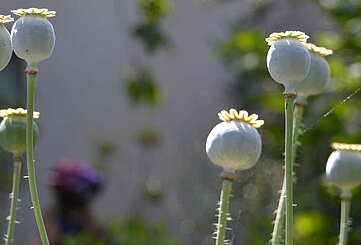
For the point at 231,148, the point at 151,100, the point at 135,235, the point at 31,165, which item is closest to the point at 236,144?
the point at 231,148

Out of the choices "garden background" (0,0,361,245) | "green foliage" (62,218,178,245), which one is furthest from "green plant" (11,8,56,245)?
"garden background" (0,0,361,245)

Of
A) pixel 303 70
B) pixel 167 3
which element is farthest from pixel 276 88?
pixel 303 70

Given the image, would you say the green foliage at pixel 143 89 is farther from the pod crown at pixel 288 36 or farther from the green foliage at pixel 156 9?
the pod crown at pixel 288 36

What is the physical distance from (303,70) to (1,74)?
3.96 m

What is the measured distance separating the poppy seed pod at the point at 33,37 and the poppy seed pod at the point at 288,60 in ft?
0.56

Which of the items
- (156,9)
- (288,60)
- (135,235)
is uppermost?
(156,9)

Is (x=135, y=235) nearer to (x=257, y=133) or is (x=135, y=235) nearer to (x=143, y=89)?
(x=143, y=89)

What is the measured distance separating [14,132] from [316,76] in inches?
11.0

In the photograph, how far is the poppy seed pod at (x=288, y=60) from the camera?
2.07ft

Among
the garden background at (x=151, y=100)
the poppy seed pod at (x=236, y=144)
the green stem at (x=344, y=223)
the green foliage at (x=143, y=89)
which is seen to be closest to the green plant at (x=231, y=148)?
the poppy seed pod at (x=236, y=144)

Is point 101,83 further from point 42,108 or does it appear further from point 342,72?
point 342,72

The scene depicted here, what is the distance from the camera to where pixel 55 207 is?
349 cm

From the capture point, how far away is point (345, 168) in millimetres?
765

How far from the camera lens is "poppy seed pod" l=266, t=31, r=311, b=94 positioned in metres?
0.63
